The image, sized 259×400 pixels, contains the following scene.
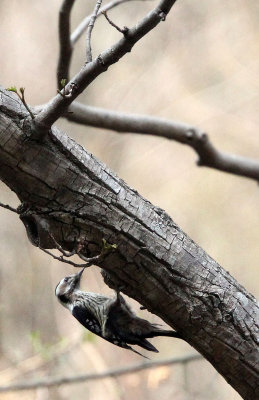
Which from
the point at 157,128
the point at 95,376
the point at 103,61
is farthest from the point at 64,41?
the point at 95,376

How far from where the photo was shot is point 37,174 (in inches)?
88.3

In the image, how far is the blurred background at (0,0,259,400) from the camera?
23.0 feet

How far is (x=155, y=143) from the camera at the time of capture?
7.91m

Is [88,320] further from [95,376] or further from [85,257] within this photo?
[95,376]

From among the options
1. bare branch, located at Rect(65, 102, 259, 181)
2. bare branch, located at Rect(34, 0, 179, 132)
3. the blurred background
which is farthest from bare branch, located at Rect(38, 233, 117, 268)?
the blurred background

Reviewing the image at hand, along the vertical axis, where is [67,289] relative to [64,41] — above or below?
below

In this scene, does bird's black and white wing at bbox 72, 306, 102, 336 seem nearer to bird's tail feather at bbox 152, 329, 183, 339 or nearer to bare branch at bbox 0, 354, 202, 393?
bird's tail feather at bbox 152, 329, 183, 339

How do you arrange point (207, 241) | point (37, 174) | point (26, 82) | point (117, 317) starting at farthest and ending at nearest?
point (207, 241) → point (26, 82) → point (117, 317) → point (37, 174)

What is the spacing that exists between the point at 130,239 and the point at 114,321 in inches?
40.7

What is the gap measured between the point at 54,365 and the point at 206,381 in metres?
2.02

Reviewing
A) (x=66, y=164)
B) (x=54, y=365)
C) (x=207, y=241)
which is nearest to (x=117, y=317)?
(x=66, y=164)

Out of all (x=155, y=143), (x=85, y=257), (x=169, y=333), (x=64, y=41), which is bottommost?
Result: (x=85, y=257)

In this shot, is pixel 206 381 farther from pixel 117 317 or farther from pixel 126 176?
pixel 117 317

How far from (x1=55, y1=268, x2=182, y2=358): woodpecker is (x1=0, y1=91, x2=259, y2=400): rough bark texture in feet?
1.79
